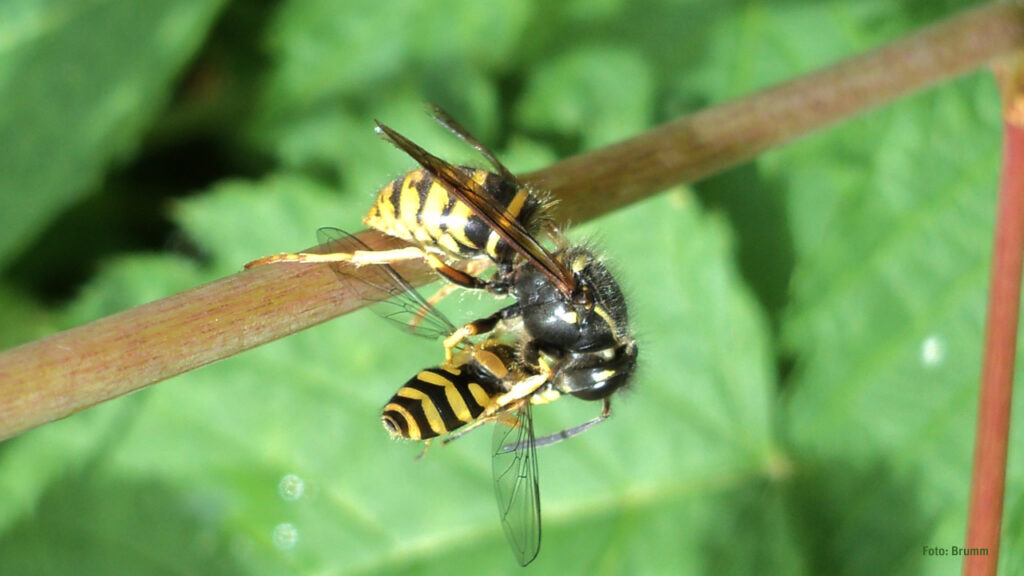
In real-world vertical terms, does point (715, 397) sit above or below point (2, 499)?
above

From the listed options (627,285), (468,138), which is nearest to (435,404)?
(468,138)

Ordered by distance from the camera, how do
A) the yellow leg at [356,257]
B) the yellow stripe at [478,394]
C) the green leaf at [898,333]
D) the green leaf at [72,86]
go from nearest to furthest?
the yellow leg at [356,257] < the yellow stripe at [478,394] < the green leaf at [898,333] < the green leaf at [72,86]

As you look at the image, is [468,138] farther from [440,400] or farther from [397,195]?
[440,400]

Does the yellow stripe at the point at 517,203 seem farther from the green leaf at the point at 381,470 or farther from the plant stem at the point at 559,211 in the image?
the green leaf at the point at 381,470

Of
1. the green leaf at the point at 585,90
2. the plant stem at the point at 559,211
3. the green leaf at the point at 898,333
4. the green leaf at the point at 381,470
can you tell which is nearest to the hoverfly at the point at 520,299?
the plant stem at the point at 559,211

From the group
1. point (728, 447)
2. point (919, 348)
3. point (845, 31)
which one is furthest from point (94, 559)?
point (845, 31)

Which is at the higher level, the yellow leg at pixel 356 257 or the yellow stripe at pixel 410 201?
the yellow stripe at pixel 410 201

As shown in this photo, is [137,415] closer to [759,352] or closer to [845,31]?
[759,352]
